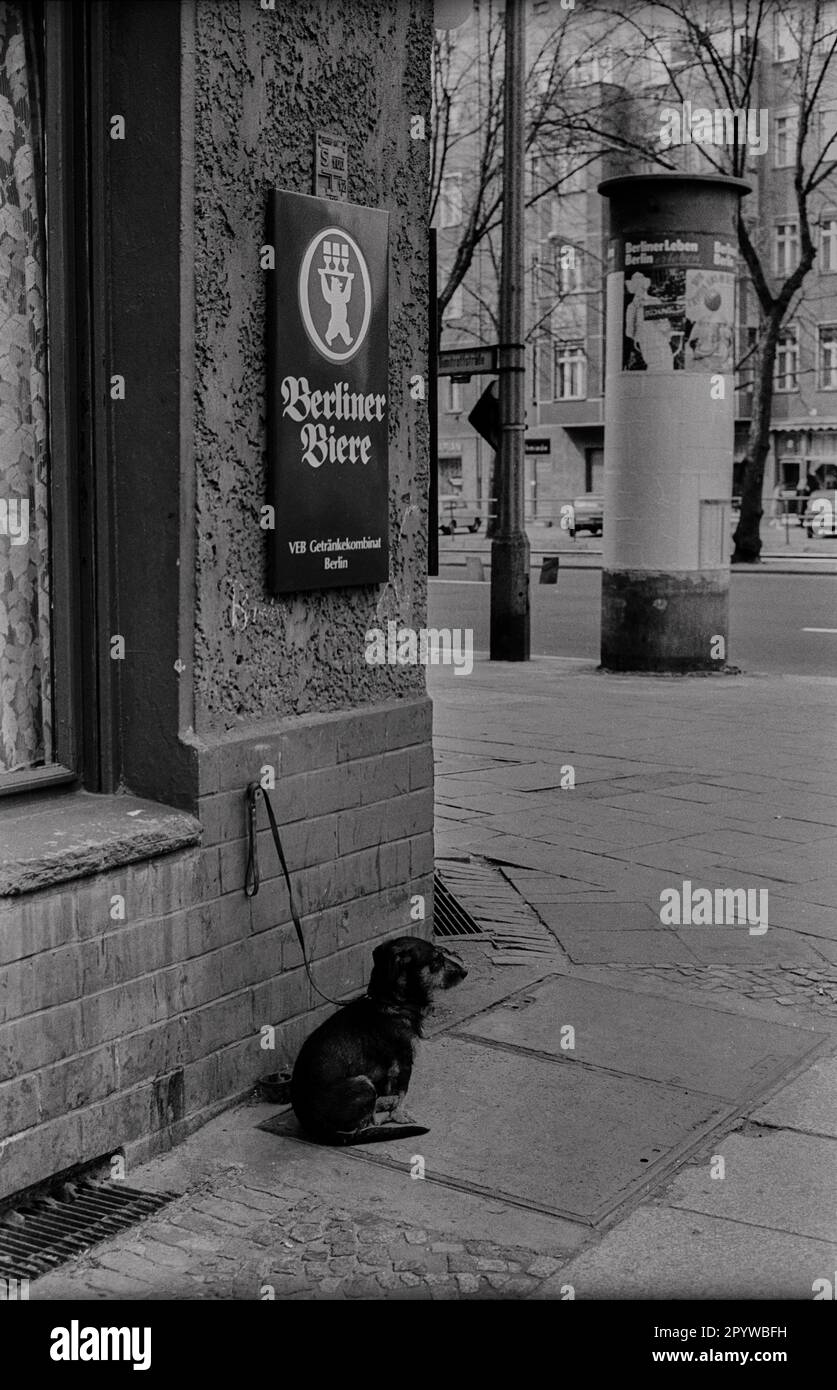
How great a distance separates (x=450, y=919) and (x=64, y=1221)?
2693mm

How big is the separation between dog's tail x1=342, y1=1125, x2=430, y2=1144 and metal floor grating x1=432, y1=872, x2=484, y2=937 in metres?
1.72

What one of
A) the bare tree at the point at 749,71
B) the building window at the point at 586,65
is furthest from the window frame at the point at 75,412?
the building window at the point at 586,65

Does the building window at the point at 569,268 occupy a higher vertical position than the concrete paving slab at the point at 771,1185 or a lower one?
higher

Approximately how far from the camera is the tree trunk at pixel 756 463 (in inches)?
1201

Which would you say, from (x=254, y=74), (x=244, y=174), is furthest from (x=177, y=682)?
(x=254, y=74)

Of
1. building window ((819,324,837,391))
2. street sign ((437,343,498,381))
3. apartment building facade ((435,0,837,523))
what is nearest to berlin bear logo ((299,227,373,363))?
street sign ((437,343,498,381))

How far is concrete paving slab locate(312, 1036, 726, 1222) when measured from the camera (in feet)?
12.9

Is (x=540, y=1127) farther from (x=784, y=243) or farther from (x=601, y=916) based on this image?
(x=784, y=243)

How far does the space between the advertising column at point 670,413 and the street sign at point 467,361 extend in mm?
1133

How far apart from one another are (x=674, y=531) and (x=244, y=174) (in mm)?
9770

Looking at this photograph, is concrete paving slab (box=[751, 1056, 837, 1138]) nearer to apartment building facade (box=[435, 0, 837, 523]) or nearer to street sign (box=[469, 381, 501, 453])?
street sign (box=[469, 381, 501, 453])

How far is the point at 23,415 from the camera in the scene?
4.14 meters

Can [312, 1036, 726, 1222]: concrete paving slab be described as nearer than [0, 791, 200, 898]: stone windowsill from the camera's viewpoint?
No

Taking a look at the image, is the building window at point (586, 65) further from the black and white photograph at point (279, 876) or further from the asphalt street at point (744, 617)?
the black and white photograph at point (279, 876)
